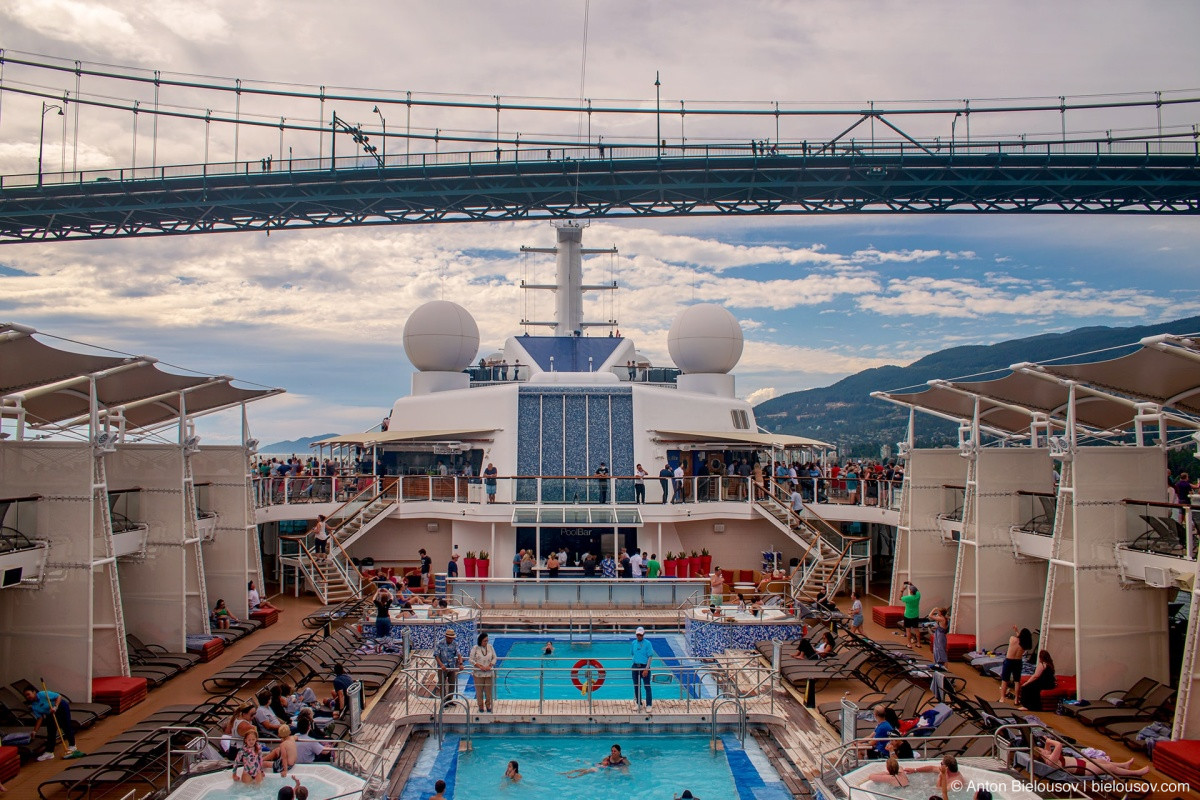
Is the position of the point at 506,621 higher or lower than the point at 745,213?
lower

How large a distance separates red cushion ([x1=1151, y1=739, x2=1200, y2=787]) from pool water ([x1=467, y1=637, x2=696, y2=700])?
18.7ft

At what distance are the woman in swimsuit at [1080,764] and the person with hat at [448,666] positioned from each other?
7.27 meters

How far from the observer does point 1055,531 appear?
12.7 m

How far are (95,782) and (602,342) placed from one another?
76.1 feet

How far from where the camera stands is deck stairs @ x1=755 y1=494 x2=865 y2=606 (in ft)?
62.4

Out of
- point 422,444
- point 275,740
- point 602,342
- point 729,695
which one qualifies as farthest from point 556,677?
point 602,342

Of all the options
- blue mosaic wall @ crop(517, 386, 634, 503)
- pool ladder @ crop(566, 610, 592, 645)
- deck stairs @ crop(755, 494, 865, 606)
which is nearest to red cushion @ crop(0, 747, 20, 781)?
pool ladder @ crop(566, 610, 592, 645)

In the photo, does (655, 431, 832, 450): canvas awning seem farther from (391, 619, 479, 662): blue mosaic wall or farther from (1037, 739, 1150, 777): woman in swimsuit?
(1037, 739, 1150, 777): woman in swimsuit

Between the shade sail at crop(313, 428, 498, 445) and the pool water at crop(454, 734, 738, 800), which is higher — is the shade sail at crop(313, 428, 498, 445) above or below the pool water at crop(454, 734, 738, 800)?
above

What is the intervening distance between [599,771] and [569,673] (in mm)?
3916

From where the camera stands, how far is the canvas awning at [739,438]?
76.2 ft

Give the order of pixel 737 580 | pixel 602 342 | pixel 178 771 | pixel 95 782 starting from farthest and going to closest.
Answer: pixel 602 342 < pixel 737 580 < pixel 178 771 < pixel 95 782

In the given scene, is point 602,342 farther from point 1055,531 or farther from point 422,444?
point 1055,531

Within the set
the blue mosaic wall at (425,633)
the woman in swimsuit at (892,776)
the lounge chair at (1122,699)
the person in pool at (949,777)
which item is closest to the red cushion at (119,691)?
the blue mosaic wall at (425,633)
